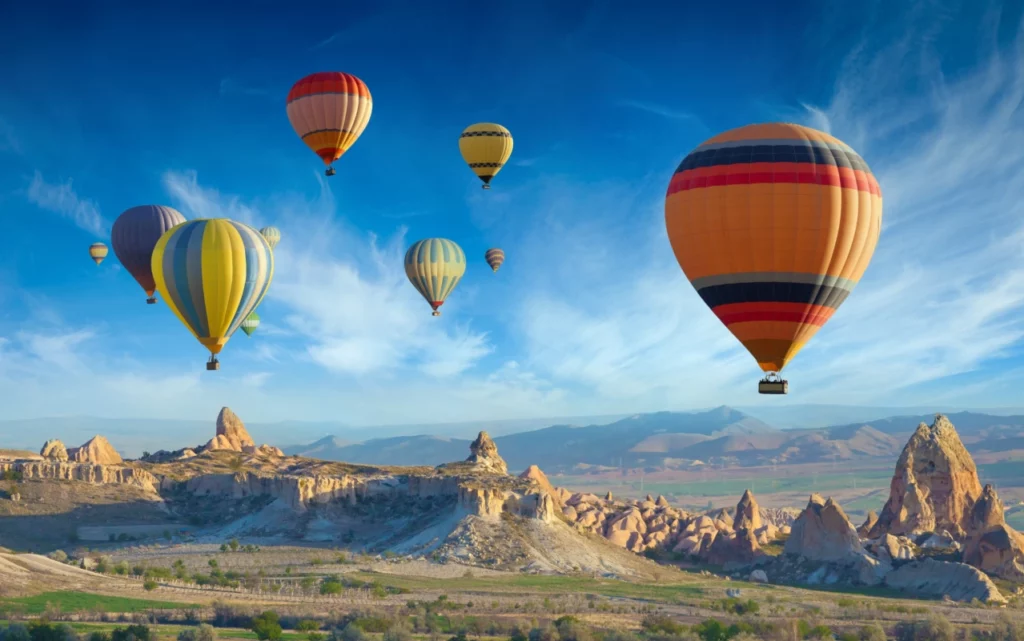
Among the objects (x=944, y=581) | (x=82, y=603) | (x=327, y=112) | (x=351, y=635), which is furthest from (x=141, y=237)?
(x=944, y=581)

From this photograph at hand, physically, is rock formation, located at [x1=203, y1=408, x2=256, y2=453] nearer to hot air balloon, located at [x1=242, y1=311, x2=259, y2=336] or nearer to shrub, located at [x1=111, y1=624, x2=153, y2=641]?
hot air balloon, located at [x1=242, y1=311, x2=259, y2=336]

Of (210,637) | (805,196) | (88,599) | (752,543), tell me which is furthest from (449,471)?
(805,196)

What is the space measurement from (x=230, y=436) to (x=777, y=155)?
12882 centimetres

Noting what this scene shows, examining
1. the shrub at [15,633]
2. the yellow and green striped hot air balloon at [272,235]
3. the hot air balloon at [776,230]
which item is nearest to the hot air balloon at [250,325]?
the yellow and green striped hot air balloon at [272,235]

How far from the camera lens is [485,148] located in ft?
403

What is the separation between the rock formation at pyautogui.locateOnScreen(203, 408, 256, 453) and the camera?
603 feet

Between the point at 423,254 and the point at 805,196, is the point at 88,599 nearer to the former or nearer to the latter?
the point at 423,254

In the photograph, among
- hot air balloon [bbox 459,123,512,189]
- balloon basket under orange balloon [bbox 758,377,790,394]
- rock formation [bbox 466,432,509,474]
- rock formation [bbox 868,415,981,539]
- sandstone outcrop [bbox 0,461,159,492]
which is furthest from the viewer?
rock formation [bbox 466,432,509,474]

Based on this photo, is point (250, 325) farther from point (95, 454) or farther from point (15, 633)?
point (15, 633)

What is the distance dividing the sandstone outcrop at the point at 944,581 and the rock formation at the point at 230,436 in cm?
8799

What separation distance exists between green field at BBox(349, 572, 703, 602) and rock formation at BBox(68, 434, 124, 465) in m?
55.1

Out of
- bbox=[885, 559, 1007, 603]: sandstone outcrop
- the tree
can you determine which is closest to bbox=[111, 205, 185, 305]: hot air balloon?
the tree

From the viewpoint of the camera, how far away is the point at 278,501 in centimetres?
14862

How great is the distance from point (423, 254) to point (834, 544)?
4629cm
